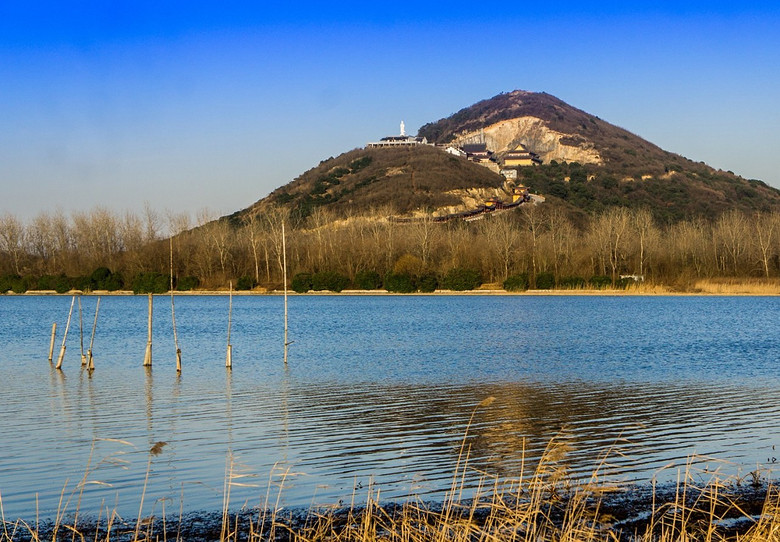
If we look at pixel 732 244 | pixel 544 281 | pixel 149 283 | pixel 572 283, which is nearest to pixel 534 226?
pixel 732 244

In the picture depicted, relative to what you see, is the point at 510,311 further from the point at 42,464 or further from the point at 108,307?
the point at 42,464

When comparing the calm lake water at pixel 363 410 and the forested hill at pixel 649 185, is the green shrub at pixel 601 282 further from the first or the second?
the forested hill at pixel 649 185

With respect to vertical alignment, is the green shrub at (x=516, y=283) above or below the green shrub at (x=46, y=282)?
below

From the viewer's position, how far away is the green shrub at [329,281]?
8031 centimetres

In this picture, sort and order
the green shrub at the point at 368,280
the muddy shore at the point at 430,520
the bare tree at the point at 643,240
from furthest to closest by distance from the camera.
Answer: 1. the green shrub at the point at 368,280
2. the bare tree at the point at 643,240
3. the muddy shore at the point at 430,520

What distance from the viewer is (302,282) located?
80.7 m

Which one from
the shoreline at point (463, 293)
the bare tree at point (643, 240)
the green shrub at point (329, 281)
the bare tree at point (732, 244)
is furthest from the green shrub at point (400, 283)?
the bare tree at point (732, 244)

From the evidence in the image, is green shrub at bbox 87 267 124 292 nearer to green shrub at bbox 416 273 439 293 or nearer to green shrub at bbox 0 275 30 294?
green shrub at bbox 0 275 30 294

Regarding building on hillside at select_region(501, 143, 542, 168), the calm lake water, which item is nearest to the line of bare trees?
the calm lake water

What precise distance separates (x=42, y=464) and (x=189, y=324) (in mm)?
32623

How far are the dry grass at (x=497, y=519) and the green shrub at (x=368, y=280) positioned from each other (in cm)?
6904

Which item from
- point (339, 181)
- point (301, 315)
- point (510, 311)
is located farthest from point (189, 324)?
point (339, 181)

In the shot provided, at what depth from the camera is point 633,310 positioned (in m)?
55.5

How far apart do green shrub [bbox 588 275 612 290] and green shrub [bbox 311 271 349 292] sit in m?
23.7
